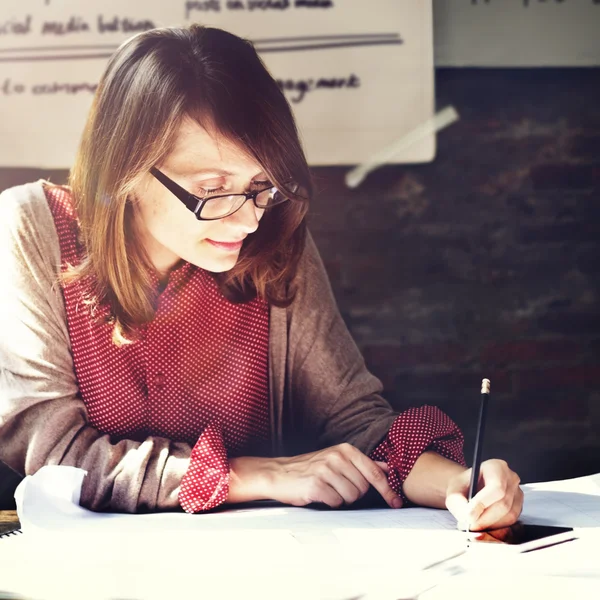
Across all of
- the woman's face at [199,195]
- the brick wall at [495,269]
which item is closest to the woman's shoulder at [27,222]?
the woman's face at [199,195]

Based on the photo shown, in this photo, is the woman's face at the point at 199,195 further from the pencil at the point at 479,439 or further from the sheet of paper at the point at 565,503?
the sheet of paper at the point at 565,503

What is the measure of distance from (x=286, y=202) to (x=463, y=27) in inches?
24.4

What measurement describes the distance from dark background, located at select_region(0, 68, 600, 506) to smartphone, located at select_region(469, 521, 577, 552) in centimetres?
82

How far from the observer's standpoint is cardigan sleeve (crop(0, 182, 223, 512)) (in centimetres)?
98

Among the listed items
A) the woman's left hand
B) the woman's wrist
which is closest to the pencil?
the woman's left hand

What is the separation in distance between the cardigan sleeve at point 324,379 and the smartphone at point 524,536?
0.28m

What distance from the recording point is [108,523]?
903mm

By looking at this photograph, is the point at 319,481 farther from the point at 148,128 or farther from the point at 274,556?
the point at 148,128

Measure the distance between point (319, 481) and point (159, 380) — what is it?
11.2 inches

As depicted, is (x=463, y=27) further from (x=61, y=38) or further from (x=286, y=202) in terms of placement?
(x=61, y=38)

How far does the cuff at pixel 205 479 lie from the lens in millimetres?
967

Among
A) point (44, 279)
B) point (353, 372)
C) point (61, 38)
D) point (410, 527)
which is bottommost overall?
point (410, 527)

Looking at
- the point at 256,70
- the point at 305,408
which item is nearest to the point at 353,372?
the point at 305,408

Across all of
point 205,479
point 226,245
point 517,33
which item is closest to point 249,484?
point 205,479
